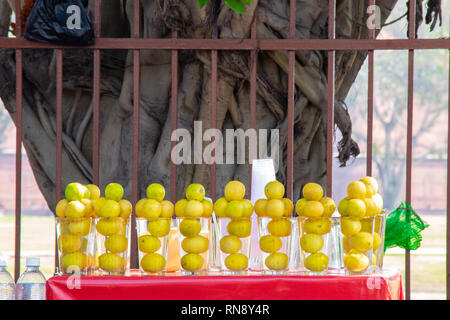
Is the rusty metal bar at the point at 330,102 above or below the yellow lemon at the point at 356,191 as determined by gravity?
above

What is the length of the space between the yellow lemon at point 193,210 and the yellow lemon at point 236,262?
154mm

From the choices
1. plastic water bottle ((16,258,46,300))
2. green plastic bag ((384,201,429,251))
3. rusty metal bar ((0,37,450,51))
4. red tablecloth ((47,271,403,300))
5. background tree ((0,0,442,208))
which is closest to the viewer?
red tablecloth ((47,271,403,300))

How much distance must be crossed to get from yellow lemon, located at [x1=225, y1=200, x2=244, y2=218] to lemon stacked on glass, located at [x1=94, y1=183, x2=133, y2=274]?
0.98ft

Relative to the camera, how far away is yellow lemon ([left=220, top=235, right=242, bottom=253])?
1.99 meters

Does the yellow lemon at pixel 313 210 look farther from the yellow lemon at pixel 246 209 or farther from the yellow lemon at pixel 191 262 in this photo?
the yellow lemon at pixel 191 262

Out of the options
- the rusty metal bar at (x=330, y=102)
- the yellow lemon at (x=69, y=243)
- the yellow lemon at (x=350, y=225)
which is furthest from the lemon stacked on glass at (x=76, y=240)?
the rusty metal bar at (x=330, y=102)

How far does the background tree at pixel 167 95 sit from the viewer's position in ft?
12.7

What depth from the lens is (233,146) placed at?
4098 millimetres

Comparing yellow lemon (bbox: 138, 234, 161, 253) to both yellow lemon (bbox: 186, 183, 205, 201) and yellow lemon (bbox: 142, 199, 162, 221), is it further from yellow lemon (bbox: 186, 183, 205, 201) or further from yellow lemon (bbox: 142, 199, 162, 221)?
yellow lemon (bbox: 186, 183, 205, 201)

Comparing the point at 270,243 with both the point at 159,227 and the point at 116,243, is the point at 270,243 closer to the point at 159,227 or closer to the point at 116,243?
the point at 159,227

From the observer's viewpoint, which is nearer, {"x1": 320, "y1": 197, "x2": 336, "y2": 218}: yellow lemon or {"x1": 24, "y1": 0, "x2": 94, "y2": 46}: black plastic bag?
{"x1": 320, "y1": 197, "x2": 336, "y2": 218}: yellow lemon

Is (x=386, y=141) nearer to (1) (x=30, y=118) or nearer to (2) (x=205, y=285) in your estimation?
(1) (x=30, y=118)

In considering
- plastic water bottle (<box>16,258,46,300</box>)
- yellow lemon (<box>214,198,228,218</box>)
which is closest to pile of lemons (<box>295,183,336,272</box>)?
yellow lemon (<box>214,198,228,218</box>)
